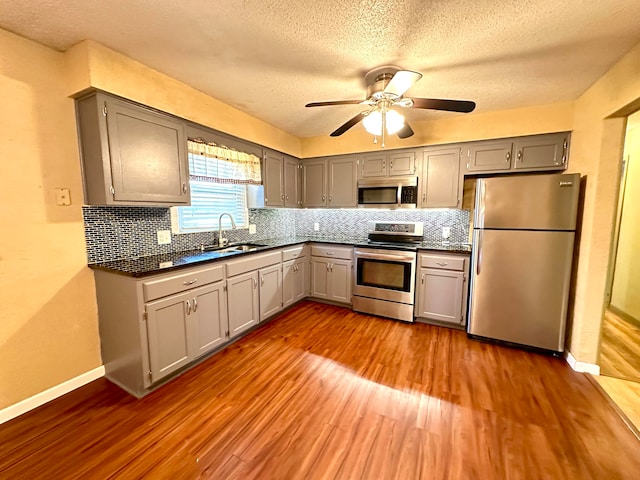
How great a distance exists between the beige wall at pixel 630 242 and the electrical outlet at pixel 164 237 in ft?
17.5

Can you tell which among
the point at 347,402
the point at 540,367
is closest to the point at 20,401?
the point at 347,402

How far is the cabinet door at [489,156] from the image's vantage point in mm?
2906

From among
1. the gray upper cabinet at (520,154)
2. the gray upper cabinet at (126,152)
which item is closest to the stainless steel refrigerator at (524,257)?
the gray upper cabinet at (520,154)

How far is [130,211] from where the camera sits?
2277 mm

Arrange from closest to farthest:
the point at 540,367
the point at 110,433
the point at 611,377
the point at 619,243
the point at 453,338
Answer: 1. the point at 110,433
2. the point at 611,377
3. the point at 540,367
4. the point at 453,338
5. the point at 619,243

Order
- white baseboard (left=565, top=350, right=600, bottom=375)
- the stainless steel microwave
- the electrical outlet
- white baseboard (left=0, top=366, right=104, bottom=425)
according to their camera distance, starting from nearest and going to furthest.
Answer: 1. white baseboard (left=0, top=366, right=104, bottom=425)
2. white baseboard (left=565, top=350, right=600, bottom=375)
3. the electrical outlet
4. the stainless steel microwave

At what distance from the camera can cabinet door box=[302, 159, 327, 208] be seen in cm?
392

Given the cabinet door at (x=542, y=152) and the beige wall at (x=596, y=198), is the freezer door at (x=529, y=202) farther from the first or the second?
the cabinet door at (x=542, y=152)

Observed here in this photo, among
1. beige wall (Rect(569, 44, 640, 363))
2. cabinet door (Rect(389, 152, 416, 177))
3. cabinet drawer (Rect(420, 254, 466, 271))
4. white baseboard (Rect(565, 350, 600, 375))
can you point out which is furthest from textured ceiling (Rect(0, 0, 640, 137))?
white baseboard (Rect(565, 350, 600, 375))

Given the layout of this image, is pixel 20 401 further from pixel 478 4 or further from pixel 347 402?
pixel 478 4

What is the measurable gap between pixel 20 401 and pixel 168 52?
8.49ft

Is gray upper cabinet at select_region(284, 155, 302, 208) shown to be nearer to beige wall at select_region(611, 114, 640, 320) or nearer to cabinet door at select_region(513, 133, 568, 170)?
cabinet door at select_region(513, 133, 568, 170)

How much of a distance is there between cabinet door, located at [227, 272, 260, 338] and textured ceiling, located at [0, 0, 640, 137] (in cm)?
182

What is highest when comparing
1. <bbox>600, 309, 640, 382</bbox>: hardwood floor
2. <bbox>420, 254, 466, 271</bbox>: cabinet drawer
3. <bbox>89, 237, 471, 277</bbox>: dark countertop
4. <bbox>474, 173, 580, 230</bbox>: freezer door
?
<bbox>474, 173, 580, 230</bbox>: freezer door
